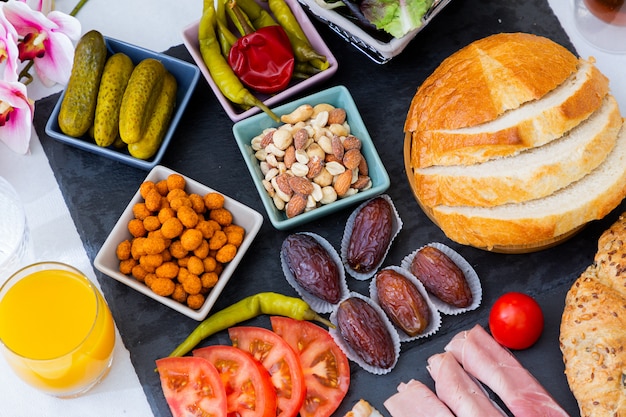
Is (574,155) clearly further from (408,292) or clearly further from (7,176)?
(7,176)

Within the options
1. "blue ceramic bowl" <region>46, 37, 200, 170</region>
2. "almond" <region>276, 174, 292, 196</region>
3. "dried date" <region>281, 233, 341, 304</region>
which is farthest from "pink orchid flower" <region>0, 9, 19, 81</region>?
"dried date" <region>281, 233, 341, 304</region>

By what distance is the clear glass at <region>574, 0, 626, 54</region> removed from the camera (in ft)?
8.41

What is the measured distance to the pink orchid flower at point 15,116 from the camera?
2.35 metres

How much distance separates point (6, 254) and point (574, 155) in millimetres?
1582

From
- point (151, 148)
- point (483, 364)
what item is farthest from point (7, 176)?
point (483, 364)

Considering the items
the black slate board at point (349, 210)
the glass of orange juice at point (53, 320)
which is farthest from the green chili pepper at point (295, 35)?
the glass of orange juice at point (53, 320)

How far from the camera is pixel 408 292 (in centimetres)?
232

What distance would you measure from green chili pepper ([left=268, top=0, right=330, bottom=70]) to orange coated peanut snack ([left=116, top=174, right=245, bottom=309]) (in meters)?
0.49

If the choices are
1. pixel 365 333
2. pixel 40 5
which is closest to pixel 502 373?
pixel 365 333

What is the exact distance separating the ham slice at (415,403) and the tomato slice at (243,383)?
32 centimetres

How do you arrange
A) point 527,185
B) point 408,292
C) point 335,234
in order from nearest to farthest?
1. point 527,185
2. point 408,292
3. point 335,234

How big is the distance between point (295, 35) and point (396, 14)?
35 centimetres

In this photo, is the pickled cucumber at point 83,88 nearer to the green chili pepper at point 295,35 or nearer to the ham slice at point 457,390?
the green chili pepper at point 295,35

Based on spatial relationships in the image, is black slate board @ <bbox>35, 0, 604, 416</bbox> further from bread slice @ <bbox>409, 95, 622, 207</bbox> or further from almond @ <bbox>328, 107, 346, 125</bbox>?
bread slice @ <bbox>409, 95, 622, 207</bbox>
